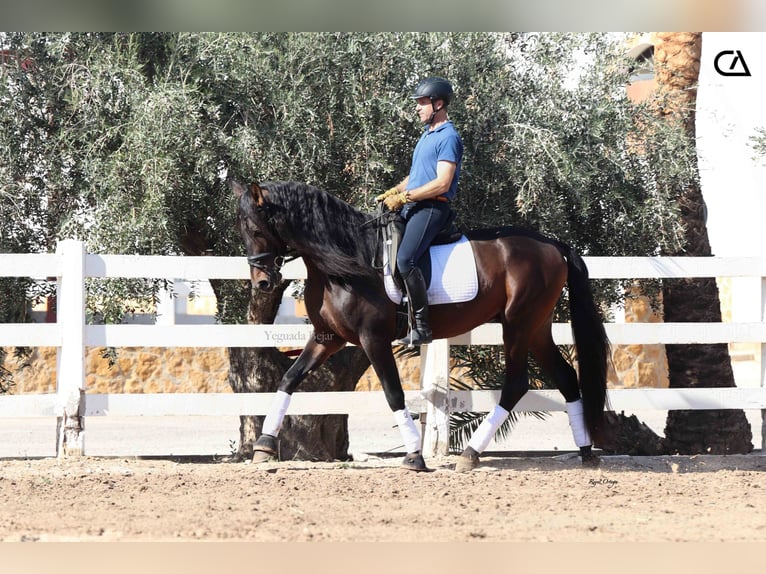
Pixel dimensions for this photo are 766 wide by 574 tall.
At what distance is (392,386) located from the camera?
6723mm

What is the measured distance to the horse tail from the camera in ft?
23.3

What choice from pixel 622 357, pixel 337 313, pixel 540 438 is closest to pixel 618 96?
pixel 337 313

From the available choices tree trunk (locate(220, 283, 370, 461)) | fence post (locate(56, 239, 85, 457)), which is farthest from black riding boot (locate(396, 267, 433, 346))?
tree trunk (locate(220, 283, 370, 461))

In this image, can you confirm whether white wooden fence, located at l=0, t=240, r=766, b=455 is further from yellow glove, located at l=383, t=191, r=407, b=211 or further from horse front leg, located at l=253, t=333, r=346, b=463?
yellow glove, located at l=383, t=191, r=407, b=211

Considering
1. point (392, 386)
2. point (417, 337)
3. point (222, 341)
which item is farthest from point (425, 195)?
point (222, 341)

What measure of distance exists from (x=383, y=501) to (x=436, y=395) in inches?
77.6

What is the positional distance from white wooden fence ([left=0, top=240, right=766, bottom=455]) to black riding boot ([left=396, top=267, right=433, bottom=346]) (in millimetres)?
988

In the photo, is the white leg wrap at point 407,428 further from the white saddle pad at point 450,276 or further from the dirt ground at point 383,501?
the white saddle pad at point 450,276

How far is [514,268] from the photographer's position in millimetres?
6953

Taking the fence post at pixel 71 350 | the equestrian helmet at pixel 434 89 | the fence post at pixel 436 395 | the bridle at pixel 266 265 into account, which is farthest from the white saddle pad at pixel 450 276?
the fence post at pixel 71 350

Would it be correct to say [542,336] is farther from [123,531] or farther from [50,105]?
[50,105]

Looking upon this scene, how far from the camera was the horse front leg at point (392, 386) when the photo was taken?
6707mm

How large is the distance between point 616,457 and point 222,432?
26.8 feet

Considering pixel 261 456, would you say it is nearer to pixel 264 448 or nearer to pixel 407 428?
pixel 264 448
